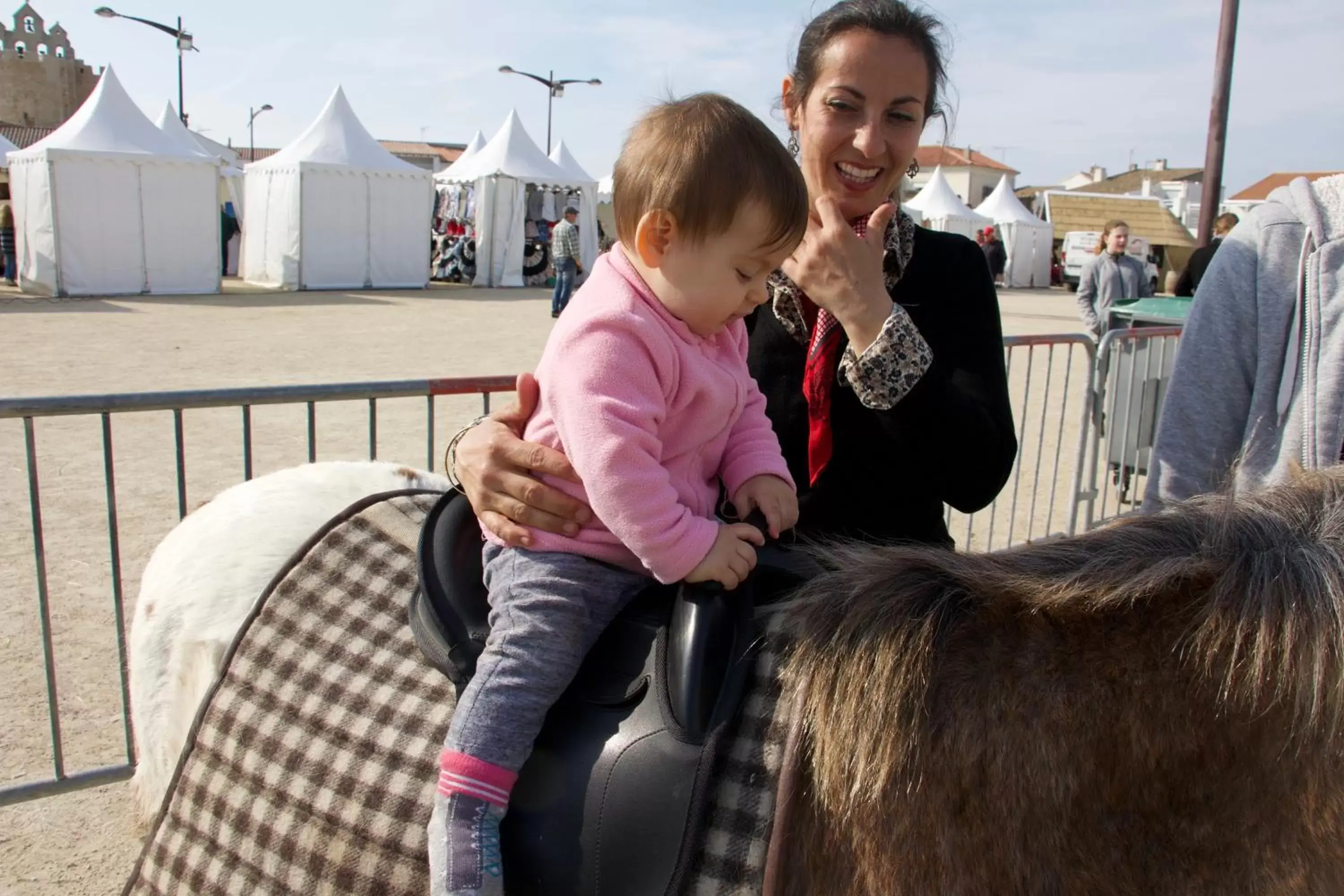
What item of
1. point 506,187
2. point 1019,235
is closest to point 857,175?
point 506,187

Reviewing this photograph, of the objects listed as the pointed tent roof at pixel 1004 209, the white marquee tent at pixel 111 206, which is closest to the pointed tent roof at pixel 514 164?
the white marquee tent at pixel 111 206

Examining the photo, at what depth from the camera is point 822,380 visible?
1860 mm

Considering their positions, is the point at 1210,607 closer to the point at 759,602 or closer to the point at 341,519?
the point at 759,602

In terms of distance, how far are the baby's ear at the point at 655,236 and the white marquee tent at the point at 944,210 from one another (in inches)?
1188

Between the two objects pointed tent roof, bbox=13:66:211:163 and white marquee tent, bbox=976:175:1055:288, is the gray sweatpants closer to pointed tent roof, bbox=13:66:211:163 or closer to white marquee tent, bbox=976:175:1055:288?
pointed tent roof, bbox=13:66:211:163

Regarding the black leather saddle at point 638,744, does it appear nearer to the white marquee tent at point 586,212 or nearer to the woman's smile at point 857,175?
the woman's smile at point 857,175

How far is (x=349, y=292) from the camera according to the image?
21.1m

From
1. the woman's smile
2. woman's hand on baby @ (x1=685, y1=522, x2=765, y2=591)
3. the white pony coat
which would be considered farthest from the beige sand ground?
the woman's smile

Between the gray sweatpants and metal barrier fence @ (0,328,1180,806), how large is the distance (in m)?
0.84

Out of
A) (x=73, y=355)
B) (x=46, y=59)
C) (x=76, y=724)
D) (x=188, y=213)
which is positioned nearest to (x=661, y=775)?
(x=76, y=724)

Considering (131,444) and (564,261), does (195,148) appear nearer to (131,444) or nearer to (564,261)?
(564,261)

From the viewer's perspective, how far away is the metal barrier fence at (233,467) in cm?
298

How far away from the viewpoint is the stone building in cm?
6425

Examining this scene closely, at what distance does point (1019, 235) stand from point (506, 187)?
19.2m
